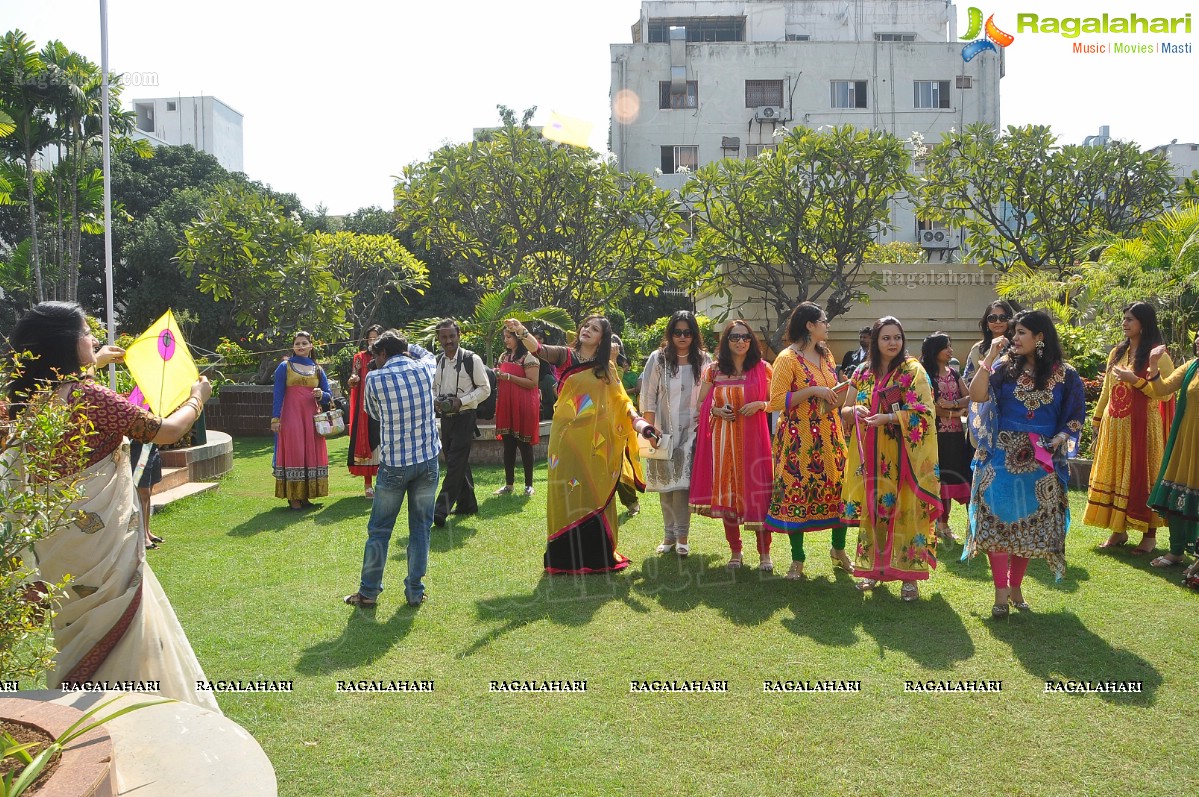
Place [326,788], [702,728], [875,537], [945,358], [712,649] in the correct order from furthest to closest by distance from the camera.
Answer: [945,358] → [875,537] → [712,649] → [702,728] → [326,788]

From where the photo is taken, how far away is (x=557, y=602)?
5883mm

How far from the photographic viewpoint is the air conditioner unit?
2995 cm

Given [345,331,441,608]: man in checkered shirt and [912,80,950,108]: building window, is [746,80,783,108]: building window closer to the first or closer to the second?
[912,80,950,108]: building window

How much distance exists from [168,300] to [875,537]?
29.8 metres

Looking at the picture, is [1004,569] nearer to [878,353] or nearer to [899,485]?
[899,485]

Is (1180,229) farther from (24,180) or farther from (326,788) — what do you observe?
(24,180)

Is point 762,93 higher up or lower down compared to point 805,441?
higher up

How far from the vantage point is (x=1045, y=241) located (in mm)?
20031

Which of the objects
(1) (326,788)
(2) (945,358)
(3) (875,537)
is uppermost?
(2) (945,358)

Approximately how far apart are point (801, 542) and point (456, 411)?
349 cm

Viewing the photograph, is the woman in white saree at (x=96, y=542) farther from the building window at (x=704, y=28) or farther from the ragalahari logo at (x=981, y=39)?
the building window at (x=704, y=28)

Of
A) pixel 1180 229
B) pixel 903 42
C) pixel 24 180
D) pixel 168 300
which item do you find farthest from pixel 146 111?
pixel 1180 229

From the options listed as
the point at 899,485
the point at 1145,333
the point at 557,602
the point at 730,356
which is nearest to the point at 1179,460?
the point at 1145,333

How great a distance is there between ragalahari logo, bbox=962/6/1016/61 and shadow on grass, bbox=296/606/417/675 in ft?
96.4
